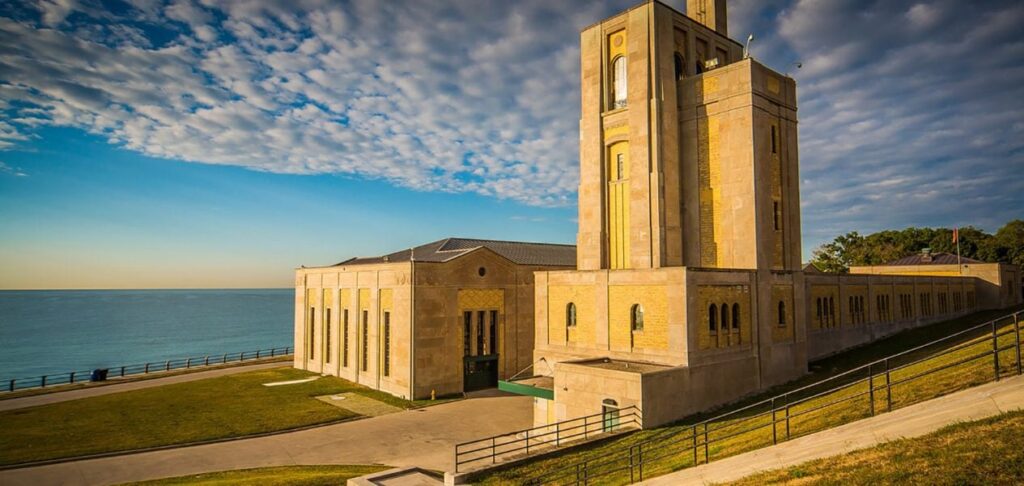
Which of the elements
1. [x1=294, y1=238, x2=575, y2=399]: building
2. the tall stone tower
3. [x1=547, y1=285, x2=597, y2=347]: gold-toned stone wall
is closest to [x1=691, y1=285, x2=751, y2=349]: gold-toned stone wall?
the tall stone tower

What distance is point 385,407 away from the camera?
1310 inches

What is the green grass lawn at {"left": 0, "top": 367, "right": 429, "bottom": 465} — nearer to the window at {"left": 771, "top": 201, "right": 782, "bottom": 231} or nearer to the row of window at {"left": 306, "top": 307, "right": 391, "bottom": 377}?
the row of window at {"left": 306, "top": 307, "right": 391, "bottom": 377}

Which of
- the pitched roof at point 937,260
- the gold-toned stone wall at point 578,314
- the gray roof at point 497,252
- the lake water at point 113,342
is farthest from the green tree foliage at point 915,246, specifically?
the lake water at point 113,342

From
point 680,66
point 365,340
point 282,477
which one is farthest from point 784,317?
point 365,340

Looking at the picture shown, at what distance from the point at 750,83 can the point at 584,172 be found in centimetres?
977

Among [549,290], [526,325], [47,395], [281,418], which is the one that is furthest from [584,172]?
[47,395]

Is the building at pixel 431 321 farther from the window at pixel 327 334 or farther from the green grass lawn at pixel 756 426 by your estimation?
the green grass lawn at pixel 756 426

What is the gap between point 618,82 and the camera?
31734 millimetres

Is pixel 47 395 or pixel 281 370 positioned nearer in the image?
pixel 47 395

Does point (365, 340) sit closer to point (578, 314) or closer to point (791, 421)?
point (578, 314)

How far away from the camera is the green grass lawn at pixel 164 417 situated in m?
25.3

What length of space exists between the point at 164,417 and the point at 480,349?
19.1 meters

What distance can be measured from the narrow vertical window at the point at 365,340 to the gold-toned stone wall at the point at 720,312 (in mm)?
25061

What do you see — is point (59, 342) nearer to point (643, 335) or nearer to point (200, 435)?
point (200, 435)
